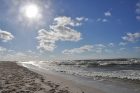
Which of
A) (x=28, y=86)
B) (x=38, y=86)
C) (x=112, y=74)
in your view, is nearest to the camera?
(x=28, y=86)

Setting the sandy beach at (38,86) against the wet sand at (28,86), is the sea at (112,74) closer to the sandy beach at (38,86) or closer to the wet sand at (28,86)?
the sandy beach at (38,86)

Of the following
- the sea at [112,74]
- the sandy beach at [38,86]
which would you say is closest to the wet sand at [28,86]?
the sandy beach at [38,86]

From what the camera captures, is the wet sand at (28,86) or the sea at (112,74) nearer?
the wet sand at (28,86)

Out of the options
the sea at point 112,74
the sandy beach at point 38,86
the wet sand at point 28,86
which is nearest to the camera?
the wet sand at point 28,86

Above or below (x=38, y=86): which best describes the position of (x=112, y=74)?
above

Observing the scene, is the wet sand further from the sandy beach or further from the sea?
the sea

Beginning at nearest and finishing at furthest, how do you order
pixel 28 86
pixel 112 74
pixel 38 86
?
1. pixel 28 86
2. pixel 38 86
3. pixel 112 74

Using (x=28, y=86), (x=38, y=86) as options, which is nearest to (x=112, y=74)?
(x=38, y=86)

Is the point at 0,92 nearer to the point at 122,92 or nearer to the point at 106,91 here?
the point at 106,91

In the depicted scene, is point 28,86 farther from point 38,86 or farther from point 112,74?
point 112,74

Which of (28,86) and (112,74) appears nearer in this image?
(28,86)

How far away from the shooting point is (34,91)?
13062mm

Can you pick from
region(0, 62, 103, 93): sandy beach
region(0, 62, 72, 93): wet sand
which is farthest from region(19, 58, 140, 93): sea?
region(0, 62, 72, 93): wet sand

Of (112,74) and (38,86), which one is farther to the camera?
(112,74)
